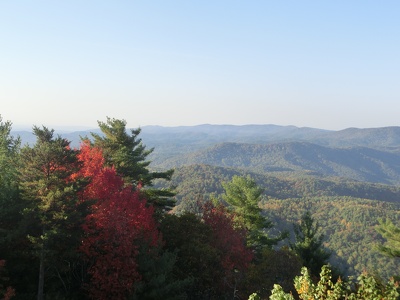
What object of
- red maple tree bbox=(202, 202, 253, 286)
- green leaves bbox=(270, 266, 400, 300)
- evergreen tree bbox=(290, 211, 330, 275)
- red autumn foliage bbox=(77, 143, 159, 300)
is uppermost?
green leaves bbox=(270, 266, 400, 300)

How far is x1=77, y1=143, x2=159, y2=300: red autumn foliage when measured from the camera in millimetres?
17938

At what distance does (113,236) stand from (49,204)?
3957mm

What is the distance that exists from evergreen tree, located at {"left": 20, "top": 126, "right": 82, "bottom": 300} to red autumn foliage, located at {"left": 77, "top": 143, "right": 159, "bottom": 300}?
1.14m

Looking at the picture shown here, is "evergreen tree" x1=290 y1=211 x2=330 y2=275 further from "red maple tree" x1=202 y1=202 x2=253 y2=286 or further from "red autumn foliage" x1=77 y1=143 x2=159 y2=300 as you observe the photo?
"red autumn foliage" x1=77 y1=143 x2=159 y2=300

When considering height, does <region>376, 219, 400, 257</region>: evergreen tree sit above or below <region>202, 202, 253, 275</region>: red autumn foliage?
below

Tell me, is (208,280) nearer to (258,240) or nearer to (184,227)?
(184,227)

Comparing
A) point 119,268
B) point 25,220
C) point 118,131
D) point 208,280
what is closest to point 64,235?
point 25,220

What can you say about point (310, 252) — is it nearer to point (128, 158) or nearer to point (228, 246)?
point (228, 246)

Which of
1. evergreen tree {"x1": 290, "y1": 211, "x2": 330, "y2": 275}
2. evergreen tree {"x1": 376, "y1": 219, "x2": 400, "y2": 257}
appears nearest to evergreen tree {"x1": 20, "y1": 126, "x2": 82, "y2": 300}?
evergreen tree {"x1": 290, "y1": 211, "x2": 330, "y2": 275}

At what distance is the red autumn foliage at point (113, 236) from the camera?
17938mm

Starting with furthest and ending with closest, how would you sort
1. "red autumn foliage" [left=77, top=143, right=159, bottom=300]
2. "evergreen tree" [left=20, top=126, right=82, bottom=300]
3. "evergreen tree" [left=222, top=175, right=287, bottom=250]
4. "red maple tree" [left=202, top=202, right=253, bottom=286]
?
"evergreen tree" [left=222, top=175, right=287, bottom=250] < "red maple tree" [left=202, top=202, right=253, bottom=286] < "red autumn foliage" [left=77, top=143, right=159, bottom=300] < "evergreen tree" [left=20, top=126, right=82, bottom=300]

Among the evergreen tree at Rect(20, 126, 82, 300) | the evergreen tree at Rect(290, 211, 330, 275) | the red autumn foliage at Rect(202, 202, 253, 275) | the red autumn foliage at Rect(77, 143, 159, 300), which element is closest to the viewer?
the evergreen tree at Rect(20, 126, 82, 300)

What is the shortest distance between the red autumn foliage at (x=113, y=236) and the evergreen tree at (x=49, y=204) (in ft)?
3.75

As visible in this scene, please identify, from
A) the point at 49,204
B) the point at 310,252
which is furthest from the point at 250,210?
the point at 49,204
